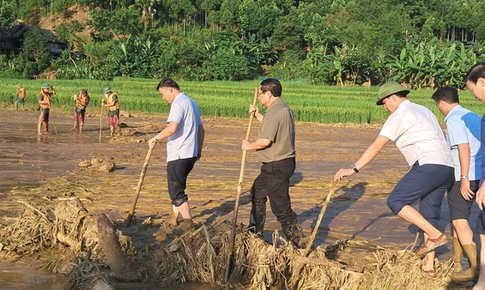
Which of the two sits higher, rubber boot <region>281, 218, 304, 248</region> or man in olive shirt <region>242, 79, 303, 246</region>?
man in olive shirt <region>242, 79, 303, 246</region>

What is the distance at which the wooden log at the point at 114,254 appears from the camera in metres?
5.63

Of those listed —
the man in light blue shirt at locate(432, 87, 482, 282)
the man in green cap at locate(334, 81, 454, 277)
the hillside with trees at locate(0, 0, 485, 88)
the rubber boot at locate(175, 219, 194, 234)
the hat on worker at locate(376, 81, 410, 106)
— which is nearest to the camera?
the man in green cap at locate(334, 81, 454, 277)

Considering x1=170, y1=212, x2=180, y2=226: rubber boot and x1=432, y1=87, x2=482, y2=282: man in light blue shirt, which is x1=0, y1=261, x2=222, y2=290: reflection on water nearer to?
x1=170, y1=212, x2=180, y2=226: rubber boot

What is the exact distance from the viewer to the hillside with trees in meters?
43.8

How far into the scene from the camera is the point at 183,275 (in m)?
5.70

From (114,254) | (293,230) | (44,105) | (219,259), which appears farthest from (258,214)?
(44,105)

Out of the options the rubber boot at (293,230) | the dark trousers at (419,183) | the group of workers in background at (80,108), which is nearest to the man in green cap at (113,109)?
the group of workers in background at (80,108)

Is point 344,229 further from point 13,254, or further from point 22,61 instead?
point 22,61

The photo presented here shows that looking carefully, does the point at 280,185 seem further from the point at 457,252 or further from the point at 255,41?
the point at 255,41

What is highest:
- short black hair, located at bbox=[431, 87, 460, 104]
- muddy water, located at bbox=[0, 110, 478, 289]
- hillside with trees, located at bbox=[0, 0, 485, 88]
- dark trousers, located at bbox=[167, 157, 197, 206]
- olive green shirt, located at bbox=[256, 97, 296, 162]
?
hillside with trees, located at bbox=[0, 0, 485, 88]

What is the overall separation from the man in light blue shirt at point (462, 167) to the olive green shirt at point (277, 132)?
1.51 metres

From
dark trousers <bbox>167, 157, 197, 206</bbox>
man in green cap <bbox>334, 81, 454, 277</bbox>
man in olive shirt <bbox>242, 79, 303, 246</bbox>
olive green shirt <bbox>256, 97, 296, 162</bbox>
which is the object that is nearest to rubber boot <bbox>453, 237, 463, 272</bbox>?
man in green cap <bbox>334, 81, 454, 277</bbox>

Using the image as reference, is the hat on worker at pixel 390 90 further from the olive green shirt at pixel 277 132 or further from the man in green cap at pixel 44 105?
the man in green cap at pixel 44 105

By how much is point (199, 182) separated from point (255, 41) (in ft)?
155
